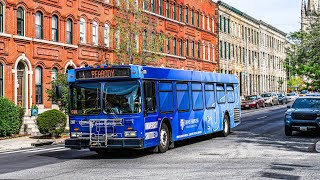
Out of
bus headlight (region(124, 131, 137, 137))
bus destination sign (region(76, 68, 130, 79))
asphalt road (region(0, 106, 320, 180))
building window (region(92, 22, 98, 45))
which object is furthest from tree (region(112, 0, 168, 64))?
bus headlight (region(124, 131, 137, 137))

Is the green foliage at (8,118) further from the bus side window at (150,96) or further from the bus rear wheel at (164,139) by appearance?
the bus side window at (150,96)

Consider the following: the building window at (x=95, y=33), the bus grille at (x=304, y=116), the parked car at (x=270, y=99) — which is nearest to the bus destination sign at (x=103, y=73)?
the bus grille at (x=304, y=116)

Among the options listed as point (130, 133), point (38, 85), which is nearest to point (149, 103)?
point (130, 133)


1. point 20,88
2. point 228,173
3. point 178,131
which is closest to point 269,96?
point 20,88

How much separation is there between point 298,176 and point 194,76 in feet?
28.5

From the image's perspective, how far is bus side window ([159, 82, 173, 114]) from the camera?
16.6 m

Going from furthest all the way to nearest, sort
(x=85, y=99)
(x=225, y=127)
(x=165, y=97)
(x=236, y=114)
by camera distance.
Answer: (x=236, y=114)
(x=225, y=127)
(x=165, y=97)
(x=85, y=99)

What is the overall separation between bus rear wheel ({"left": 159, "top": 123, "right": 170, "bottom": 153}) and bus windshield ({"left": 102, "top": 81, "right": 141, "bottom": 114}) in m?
1.78

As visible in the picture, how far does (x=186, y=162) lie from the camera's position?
14172 mm

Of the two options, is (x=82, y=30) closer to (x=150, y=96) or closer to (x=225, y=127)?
(x=225, y=127)

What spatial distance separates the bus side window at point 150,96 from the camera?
15.6m

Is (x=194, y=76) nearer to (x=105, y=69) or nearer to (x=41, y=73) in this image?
(x=105, y=69)

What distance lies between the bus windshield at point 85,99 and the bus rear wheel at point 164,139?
2356 mm

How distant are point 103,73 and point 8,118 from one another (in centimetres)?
1113
